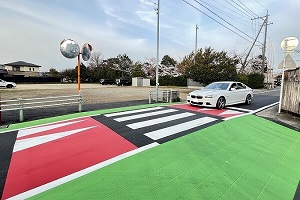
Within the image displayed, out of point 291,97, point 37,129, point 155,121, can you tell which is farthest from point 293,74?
point 37,129

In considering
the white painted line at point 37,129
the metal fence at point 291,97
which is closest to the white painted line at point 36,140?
the white painted line at point 37,129

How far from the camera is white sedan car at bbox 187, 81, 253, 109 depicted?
928cm

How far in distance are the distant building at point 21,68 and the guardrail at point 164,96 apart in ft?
199

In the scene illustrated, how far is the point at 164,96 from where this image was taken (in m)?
12.2

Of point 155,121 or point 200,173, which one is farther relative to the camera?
point 155,121

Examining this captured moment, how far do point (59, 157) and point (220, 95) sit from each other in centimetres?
787

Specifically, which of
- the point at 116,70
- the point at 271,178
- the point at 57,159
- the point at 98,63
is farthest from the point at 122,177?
the point at 98,63

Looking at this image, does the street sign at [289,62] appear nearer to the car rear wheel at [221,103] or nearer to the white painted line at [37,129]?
the car rear wheel at [221,103]

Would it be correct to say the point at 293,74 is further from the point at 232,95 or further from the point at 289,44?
the point at 232,95

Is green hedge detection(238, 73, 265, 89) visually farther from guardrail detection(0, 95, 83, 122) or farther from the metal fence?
guardrail detection(0, 95, 83, 122)

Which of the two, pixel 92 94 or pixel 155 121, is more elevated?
pixel 92 94

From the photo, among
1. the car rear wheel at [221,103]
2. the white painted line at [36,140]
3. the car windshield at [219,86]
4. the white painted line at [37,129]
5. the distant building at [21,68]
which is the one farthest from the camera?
the distant building at [21,68]

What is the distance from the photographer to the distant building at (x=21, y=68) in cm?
5876

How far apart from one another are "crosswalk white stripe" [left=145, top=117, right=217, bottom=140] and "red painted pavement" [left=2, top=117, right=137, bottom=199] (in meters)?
0.88
